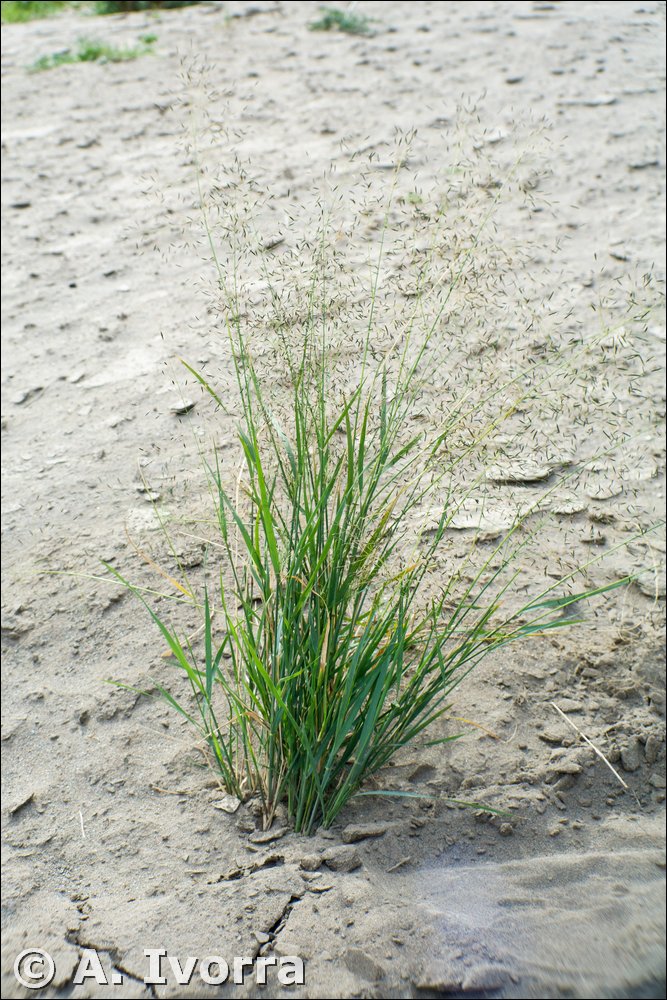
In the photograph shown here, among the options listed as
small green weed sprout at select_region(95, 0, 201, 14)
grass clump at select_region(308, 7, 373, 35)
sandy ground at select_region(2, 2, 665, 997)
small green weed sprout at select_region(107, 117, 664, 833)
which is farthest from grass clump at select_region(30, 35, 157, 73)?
small green weed sprout at select_region(107, 117, 664, 833)

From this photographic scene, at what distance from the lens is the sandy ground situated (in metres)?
1.43

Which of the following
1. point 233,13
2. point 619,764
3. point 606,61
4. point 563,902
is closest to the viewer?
point 563,902

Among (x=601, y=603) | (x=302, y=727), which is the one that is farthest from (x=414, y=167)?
(x=302, y=727)

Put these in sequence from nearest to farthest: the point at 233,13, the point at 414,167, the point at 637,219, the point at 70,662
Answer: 1. the point at 70,662
2. the point at 637,219
3. the point at 414,167
4. the point at 233,13

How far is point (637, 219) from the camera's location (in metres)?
4.10

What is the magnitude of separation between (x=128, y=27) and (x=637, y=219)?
5.06 m

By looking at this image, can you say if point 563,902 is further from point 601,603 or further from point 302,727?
point 601,603

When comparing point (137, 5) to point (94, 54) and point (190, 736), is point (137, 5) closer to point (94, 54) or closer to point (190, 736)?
point (94, 54)

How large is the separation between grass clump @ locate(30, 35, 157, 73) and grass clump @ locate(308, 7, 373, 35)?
1.33 metres

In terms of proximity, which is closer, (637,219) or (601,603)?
(601,603)

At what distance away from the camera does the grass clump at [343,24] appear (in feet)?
21.1

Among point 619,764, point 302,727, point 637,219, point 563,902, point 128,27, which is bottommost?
point 619,764

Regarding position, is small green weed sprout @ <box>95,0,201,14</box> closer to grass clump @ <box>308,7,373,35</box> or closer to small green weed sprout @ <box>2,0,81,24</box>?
small green weed sprout @ <box>2,0,81,24</box>

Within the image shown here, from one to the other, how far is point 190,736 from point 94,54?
6057 mm
